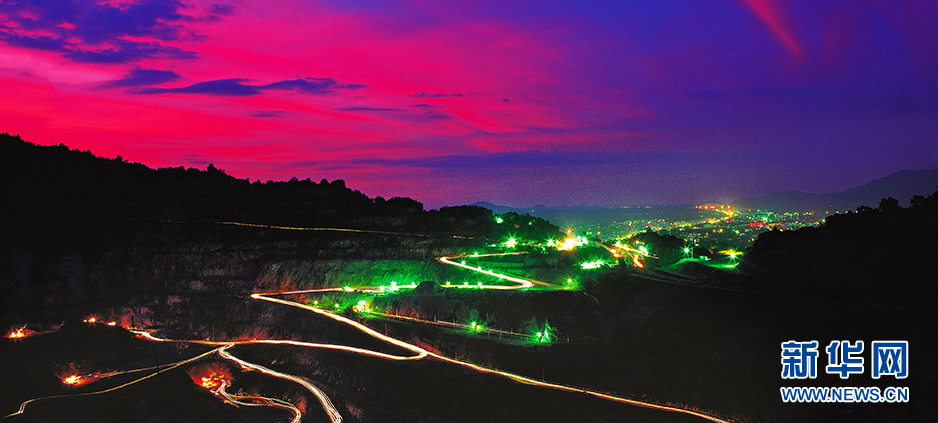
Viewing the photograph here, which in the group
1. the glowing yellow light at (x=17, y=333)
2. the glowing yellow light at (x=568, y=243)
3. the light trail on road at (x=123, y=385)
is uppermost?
the glowing yellow light at (x=568, y=243)

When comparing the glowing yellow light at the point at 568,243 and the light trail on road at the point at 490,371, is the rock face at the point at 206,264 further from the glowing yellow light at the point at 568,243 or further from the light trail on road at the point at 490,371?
the glowing yellow light at the point at 568,243

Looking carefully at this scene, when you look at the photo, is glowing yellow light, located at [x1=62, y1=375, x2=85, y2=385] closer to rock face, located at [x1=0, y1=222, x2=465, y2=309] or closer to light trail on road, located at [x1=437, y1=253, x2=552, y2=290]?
rock face, located at [x1=0, y1=222, x2=465, y2=309]

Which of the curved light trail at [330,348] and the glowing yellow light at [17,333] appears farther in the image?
the glowing yellow light at [17,333]

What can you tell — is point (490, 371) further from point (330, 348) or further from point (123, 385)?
point (123, 385)

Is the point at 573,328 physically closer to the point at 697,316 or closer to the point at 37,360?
the point at 697,316

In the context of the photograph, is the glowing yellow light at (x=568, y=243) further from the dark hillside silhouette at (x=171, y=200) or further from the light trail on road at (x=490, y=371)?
the light trail on road at (x=490, y=371)

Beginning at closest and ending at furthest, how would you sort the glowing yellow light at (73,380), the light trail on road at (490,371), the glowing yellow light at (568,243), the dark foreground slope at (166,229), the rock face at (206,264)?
1. the light trail on road at (490,371)
2. the glowing yellow light at (73,380)
3. the rock face at (206,264)
4. the dark foreground slope at (166,229)
5. the glowing yellow light at (568,243)

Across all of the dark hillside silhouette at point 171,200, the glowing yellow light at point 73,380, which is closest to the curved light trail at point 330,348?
the glowing yellow light at point 73,380

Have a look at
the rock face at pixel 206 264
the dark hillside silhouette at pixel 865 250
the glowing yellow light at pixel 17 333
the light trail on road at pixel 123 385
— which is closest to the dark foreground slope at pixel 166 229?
the rock face at pixel 206 264

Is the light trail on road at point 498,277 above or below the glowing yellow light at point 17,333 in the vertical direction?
above

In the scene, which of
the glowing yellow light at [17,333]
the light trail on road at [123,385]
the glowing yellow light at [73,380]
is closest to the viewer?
the light trail on road at [123,385]

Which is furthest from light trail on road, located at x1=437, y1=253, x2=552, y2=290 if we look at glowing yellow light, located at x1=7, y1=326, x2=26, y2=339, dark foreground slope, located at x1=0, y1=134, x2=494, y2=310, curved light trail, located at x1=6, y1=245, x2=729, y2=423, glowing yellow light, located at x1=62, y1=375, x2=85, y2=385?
glowing yellow light, located at x1=7, y1=326, x2=26, y2=339

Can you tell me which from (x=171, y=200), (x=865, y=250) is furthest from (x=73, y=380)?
(x=865, y=250)
